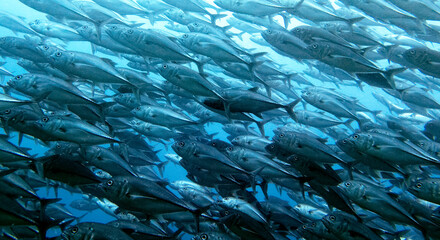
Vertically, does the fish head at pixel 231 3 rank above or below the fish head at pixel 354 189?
above

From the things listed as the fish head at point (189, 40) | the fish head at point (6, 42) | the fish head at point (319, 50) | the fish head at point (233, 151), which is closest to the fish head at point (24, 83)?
the fish head at point (6, 42)

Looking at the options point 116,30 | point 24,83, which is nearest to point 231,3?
point 116,30

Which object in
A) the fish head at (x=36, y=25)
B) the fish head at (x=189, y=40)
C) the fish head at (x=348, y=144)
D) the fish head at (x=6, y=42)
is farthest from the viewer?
the fish head at (x=36, y=25)

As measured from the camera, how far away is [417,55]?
369 cm

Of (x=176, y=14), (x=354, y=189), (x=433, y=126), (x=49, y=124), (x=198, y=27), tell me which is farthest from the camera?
(x=176, y=14)

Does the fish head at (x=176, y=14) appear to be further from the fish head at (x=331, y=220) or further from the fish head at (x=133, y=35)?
the fish head at (x=331, y=220)

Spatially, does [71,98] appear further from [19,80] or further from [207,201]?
[207,201]

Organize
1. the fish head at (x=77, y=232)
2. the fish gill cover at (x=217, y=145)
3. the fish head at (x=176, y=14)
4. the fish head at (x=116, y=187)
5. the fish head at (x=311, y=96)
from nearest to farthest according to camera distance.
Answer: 1. the fish head at (x=77, y=232)
2. the fish head at (x=116, y=187)
3. the fish gill cover at (x=217, y=145)
4. the fish head at (x=311, y=96)
5. the fish head at (x=176, y=14)

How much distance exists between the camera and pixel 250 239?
10.5 ft

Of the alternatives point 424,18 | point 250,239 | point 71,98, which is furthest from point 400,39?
point 71,98

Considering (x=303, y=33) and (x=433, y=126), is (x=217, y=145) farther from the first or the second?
(x=433, y=126)

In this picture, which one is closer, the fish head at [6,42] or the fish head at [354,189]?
the fish head at [354,189]

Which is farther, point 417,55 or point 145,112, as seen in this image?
point 145,112

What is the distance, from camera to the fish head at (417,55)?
364 cm
